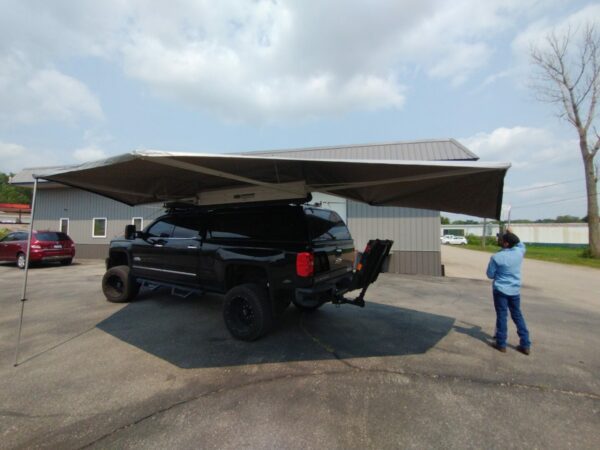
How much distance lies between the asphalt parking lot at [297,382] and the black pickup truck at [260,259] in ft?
2.01

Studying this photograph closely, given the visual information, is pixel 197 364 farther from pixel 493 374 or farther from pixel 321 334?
pixel 493 374

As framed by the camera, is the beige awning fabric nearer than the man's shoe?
Yes

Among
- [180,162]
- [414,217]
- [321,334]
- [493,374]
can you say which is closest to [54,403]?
[180,162]

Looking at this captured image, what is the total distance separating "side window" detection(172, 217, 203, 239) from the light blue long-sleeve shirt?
4503 mm

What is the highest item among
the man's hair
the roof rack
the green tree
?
the green tree

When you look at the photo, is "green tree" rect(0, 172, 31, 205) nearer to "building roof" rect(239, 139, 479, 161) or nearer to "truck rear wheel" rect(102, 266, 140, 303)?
"building roof" rect(239, 139, 479, 161)

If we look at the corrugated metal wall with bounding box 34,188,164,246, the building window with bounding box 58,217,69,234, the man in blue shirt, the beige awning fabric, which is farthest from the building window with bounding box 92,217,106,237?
the man in blue shirt

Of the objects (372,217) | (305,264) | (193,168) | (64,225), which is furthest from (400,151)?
(64,225)

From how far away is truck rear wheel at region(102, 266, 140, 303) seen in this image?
6.18 metres

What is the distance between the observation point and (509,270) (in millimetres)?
3906

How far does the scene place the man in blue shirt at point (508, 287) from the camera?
391 cm

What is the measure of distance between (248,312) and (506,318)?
139 inches

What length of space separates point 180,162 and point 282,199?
1.69 meters

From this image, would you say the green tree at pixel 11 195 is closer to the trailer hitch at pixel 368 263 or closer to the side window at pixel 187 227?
the side window at pixel 187 227
